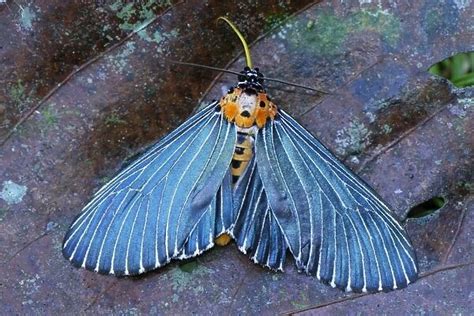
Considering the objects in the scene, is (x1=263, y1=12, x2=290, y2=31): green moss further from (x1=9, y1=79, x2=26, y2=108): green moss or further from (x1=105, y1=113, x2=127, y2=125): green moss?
(x1=9, y1=79, x2=26, y2=108): green moss

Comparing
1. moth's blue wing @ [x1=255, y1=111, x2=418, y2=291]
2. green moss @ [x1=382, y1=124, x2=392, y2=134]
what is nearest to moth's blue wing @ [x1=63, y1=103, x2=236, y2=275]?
moth's blue wing @ [x1=255, y1=111, x2=418, y2=291]

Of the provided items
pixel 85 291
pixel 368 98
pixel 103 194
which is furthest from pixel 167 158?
pixel 368 98

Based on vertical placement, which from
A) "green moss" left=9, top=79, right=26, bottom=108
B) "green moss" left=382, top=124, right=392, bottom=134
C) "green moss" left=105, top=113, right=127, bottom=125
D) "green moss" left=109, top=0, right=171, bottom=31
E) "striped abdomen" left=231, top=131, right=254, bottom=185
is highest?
"green moss" left=109, top=0, right=171, bottom=31

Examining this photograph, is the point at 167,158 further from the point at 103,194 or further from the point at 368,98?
the point at 368,98

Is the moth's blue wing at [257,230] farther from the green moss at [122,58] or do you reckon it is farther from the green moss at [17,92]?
the green moss at [17,92]

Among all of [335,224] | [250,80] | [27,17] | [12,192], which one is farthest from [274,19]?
[12,192]

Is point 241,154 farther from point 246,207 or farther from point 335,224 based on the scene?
point 335,224
